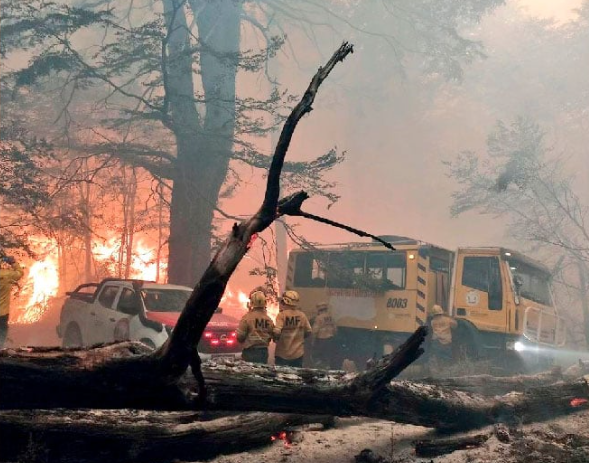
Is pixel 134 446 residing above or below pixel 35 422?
below

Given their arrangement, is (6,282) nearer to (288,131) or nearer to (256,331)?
(256,331)

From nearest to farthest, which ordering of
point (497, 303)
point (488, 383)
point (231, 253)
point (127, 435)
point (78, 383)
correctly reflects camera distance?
point (231, 253), point (78, 383), point (127, 435), point (488, 383), point (497, 303)

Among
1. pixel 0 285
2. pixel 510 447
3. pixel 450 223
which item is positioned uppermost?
pixel 450 223

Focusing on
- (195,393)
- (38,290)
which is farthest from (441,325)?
(38,290)

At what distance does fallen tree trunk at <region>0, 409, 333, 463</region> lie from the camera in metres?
3.79

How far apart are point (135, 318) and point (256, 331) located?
2.64 m

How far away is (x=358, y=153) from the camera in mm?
58062

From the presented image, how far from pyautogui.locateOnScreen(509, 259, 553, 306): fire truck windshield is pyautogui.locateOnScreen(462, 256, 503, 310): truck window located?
33cm

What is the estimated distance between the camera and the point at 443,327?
1000cm

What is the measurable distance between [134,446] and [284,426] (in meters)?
1.76

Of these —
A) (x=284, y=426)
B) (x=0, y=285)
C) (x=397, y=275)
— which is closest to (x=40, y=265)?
(x=0, y=285)

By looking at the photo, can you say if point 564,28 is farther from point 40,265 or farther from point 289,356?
point 289,356

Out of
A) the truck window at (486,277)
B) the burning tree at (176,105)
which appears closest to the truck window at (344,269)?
the burning tree at (176,105)

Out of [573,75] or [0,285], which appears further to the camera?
[573,75]
